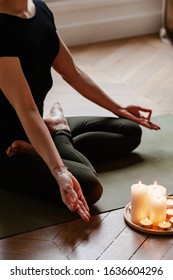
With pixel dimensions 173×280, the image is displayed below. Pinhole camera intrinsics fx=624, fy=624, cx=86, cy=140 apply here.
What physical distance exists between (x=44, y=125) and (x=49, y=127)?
12.0 inches

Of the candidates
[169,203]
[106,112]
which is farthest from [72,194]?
[106,112]

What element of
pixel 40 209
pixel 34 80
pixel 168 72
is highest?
pixel 34 80

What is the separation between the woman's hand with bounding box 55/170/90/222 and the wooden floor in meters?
0.08

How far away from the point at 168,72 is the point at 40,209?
1.55 meters

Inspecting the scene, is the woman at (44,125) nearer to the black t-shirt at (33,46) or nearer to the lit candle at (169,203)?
the black t-shirt at (33,46)

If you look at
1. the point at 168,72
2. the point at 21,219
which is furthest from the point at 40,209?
the point at 168,72

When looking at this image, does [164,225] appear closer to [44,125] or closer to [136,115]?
[44,125]

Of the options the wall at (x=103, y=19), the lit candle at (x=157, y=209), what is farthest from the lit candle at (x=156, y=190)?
the wall at (x=103, y=19)

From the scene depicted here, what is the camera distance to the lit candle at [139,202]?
1992 millimetres

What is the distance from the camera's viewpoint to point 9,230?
6.69 feet

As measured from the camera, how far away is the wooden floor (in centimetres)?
193

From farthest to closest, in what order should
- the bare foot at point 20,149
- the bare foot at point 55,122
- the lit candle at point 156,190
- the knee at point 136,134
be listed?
1. the knee at point 136,134
2. the bare foot at point 55,122
3. the bare foot at point 20,149
4. the lit candle at point 156,190

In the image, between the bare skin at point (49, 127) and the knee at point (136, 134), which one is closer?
the bare skin at point (49, 127)
